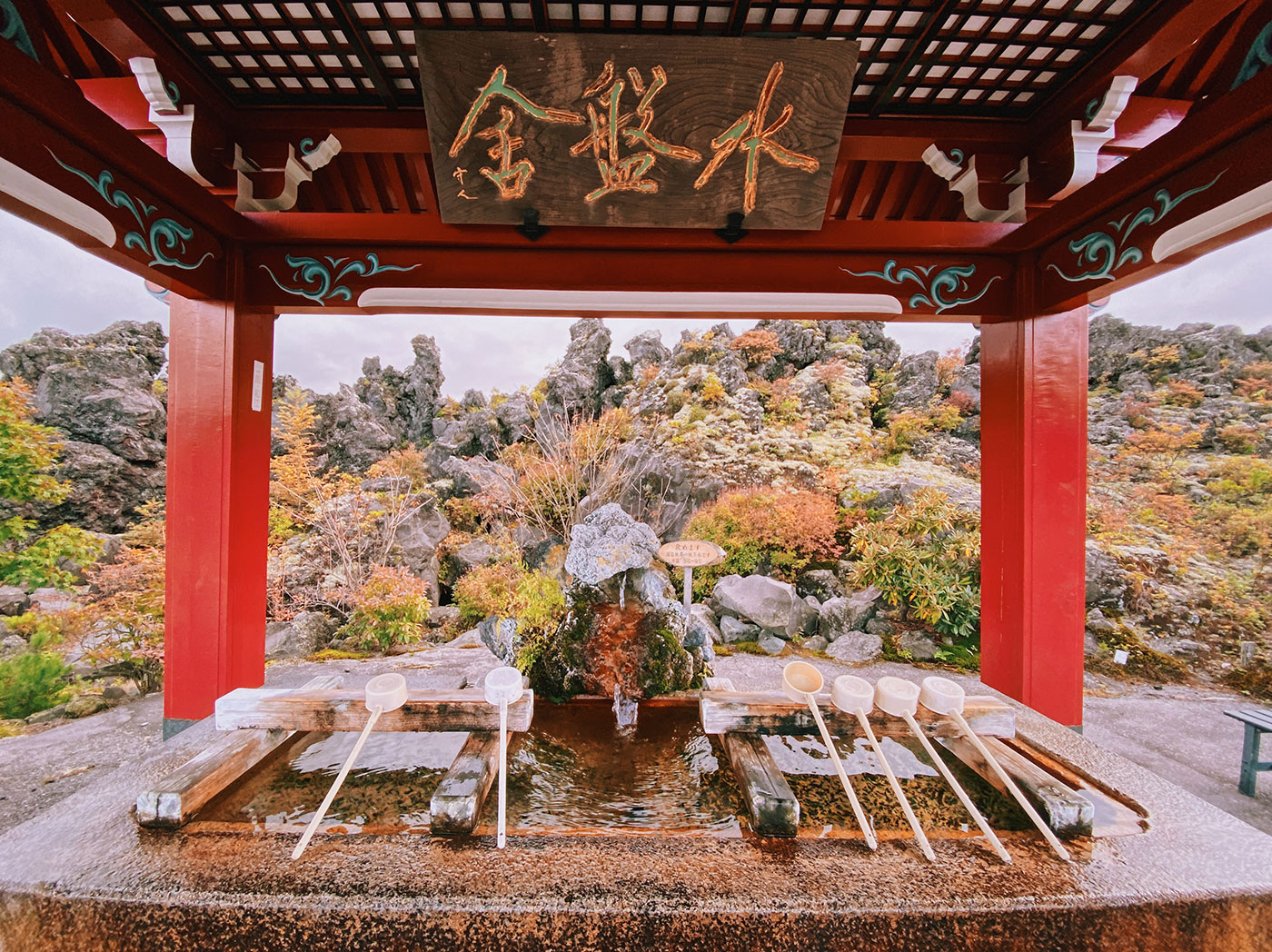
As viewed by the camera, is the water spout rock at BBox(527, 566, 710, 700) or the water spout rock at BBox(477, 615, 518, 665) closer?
the water spout rock at BBox(527, 566, 710, 700)

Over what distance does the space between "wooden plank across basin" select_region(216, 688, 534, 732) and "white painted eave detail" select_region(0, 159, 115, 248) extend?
1819mm

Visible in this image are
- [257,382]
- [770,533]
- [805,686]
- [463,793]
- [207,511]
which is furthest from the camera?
[770,533]

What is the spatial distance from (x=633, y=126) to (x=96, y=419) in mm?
7642

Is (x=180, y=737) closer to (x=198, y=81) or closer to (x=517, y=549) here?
(x=198, y=81)

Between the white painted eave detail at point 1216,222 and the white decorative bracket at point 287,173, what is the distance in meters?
3.60

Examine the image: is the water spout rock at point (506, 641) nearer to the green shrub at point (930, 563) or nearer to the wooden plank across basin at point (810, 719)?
the wooden plank across basin at point (810, 719)

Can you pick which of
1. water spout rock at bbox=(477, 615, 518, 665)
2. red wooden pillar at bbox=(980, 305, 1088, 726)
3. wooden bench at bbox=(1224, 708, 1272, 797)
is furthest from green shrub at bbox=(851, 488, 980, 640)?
water spout rock at bbox=(477, 615, 518, 665)

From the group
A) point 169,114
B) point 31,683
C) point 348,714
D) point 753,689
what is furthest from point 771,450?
point 31,683

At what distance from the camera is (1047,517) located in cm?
246

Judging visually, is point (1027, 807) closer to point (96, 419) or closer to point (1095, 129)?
point (1095, 129)

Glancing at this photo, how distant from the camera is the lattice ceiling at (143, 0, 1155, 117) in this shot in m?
1.78

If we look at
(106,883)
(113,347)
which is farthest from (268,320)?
(113,347)

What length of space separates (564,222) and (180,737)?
279 cm

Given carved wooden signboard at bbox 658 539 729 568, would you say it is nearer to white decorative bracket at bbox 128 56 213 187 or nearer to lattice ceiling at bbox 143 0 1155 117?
lattice ceiling at bbox 143 0 1155 117
